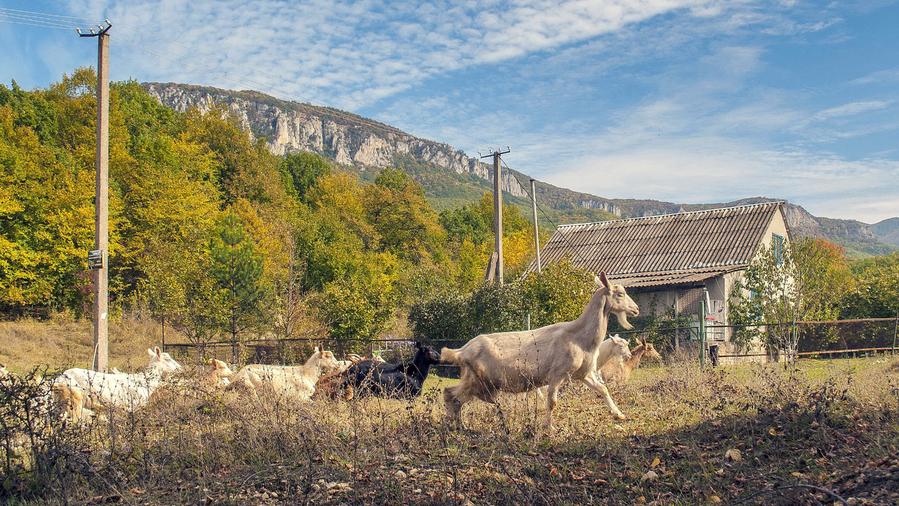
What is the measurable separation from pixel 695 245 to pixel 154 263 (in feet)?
83.7

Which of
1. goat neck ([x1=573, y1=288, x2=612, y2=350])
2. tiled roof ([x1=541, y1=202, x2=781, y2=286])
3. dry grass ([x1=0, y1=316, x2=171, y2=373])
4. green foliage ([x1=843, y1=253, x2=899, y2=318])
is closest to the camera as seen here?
goat neck ([x1=573, y1=288, x2=612, y2=350])

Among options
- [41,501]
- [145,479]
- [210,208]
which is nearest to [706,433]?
[145,479]

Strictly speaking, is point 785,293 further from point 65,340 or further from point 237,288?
point 65,340

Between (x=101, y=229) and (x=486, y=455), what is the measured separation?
13259mm

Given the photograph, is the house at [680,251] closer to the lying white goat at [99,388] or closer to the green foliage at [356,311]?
the green foliage at [356,311]

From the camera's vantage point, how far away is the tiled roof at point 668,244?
1246 inches

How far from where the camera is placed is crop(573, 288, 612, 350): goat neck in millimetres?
10383

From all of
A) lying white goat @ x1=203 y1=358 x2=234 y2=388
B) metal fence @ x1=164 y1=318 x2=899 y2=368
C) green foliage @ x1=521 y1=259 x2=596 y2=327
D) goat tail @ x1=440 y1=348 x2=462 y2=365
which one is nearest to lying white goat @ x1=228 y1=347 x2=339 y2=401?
lying white goat @ x1=203 y1=358 x2=234 y2=388

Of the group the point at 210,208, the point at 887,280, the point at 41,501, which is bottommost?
the point at 41,501

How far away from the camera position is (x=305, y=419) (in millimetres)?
8734

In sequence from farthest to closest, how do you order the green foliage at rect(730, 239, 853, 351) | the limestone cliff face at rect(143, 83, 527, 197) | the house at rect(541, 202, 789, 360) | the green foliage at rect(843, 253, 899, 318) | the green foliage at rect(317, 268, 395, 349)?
1. the limestone cliff face at rect(143, 83, 527, 197)
2. the green foliage at rect(843, 253, 899, 318)
3. the house at rect(541, 202, 789, 360)
4. the green foliage at rect(317, 268, 395, 349)
5. the green foliage at rect(730, 239, 853, 351)

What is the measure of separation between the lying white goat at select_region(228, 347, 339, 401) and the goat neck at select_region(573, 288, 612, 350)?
452 centimetres

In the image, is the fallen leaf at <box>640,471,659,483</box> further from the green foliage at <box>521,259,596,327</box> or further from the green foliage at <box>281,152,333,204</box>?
the green foliage at <box>281,152,333,204</box>

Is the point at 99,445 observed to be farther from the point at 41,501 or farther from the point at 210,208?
the point at 210,208
